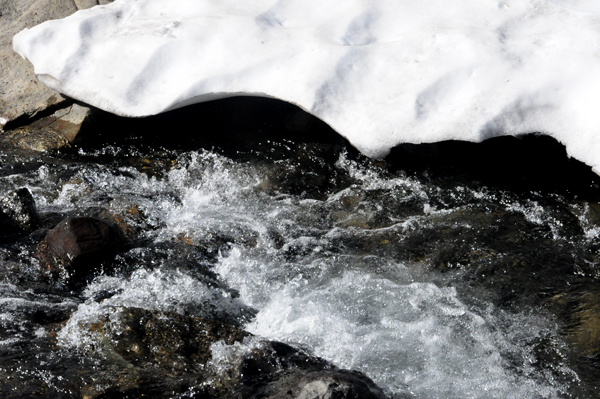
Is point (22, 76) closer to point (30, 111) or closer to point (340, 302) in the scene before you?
point (30, 111)

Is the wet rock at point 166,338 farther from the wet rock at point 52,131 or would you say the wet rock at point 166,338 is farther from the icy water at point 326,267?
the wet rock at point 52,131

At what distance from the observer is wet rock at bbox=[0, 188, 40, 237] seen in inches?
144

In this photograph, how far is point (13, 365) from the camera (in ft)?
8.01

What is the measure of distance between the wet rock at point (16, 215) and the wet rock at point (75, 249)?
43 cm

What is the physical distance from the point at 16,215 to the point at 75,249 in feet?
2.63

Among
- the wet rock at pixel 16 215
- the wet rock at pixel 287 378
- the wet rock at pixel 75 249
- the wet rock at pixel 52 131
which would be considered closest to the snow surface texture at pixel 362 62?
the wet rock at pixel 52 131

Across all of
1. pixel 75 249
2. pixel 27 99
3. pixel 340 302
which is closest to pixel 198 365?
pixel 340 302

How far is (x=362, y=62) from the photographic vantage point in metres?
4.03

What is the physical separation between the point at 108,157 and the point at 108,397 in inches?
107

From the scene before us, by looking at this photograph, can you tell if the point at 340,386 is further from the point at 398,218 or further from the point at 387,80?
the point at 387,80

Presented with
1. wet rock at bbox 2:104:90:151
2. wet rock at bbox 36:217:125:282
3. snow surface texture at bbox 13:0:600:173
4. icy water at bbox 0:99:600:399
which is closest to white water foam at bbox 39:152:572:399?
icy water at bbox 0:99:600:399

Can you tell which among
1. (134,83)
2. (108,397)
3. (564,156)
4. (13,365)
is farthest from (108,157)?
(564,156)

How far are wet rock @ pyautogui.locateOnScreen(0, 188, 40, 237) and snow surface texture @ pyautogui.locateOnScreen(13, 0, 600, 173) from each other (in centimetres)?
99

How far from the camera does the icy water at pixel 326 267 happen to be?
104 inches
